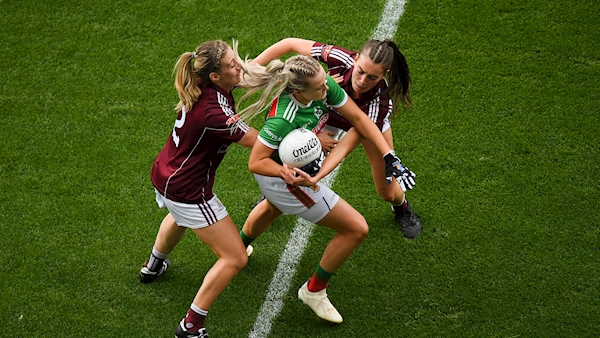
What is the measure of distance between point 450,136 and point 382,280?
175 cm

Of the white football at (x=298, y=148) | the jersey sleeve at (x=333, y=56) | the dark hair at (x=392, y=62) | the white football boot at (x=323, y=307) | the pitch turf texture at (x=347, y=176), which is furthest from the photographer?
the pitch turf texture at (x=347, y=176)

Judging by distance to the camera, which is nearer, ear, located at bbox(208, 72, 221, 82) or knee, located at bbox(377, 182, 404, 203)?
ear, located at bbox(208, 72, 221, 82)

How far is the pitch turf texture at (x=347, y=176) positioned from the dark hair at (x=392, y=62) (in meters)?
1.38

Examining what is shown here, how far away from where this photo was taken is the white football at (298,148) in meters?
4.30

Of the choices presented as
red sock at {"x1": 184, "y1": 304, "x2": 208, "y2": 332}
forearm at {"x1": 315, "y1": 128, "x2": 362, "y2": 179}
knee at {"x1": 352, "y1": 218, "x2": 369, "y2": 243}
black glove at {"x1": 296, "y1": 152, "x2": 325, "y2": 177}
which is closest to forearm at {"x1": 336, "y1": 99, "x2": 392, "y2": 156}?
forearm at {"x1": 315, "y1": 128, "x2": 362, "y2": 179}

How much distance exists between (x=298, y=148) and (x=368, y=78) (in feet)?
2.52

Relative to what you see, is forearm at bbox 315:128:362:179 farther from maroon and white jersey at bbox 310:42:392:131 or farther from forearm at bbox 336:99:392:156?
maroon and white jersey at bbox 310:42:392:131

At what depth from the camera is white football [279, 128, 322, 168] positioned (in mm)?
4297

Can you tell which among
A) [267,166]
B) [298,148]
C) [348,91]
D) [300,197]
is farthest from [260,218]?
[348,91]

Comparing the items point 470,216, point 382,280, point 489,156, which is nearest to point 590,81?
point 489,156

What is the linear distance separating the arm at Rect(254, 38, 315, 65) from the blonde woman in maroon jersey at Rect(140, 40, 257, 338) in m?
0.51

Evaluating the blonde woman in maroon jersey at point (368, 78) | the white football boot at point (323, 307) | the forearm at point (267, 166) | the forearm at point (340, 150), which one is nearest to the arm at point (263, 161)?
the forearm at point (267, 166)

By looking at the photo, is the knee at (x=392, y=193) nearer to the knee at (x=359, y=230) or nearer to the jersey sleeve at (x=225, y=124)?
the knee at (x=359, y=230)

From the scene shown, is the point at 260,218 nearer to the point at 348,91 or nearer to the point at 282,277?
the point at 282,277
